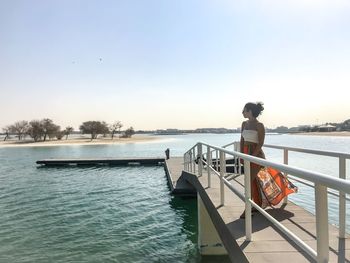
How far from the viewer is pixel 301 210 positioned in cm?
595

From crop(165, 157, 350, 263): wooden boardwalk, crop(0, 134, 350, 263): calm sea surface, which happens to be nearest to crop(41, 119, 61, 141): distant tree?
crop(0, 134, 350, 263): calm sea surface

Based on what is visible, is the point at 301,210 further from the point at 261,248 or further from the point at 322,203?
the point at 322,203

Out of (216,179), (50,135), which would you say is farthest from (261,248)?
(50,135)

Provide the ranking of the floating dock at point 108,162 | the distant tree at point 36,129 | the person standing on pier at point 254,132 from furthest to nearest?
the distant tree at point 36,129
the floating dock at point 108,162
the person standing on pier at point 254,132

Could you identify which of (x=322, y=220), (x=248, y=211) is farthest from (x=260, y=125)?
(x=322, y=220)

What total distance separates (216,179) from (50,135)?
379 ft

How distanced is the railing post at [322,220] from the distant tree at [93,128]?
126035mm

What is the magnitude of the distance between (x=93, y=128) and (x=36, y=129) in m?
19.2

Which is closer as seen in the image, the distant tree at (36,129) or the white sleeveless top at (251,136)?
the white sleeveless top at (251,136)

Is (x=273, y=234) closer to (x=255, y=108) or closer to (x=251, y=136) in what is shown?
(x=251, y=136)

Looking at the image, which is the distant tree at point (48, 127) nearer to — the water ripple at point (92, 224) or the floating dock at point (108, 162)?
the floating dock at point (108, 162)

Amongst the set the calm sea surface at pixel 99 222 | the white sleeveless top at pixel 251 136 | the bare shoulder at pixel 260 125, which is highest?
the bare shoulder at pixel 260 125

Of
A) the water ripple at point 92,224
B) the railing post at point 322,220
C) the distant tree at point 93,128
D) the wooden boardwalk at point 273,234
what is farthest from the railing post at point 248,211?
the distant tree at point 93,128

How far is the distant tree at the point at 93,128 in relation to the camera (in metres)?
126
